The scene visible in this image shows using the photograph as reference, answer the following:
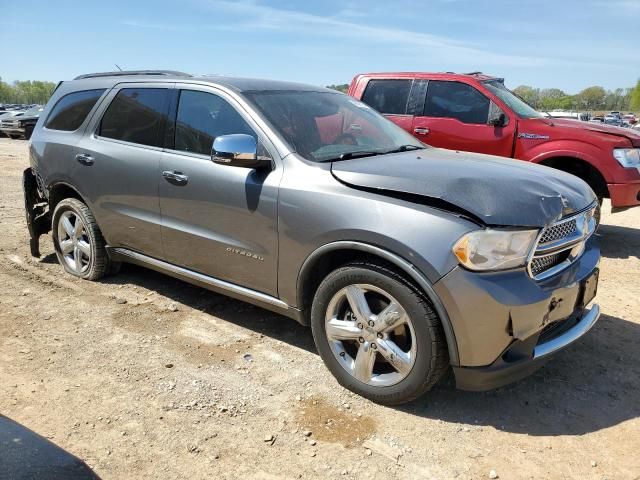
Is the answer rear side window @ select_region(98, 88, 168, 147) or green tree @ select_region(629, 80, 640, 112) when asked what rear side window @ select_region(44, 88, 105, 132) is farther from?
green tree @ select_region(629, 80, 640, 112)

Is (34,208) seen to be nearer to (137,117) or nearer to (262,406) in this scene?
(137,117)

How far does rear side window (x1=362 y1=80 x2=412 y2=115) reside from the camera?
25.3 feet

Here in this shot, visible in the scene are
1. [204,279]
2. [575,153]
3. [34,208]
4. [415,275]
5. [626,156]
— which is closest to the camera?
[415,275]

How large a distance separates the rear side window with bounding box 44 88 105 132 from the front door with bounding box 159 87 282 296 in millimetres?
1260

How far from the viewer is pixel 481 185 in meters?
2.94

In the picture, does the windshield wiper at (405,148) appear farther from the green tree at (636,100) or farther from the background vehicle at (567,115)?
the green tree at (636,100)

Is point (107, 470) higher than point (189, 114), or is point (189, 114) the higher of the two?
point (189, 114)

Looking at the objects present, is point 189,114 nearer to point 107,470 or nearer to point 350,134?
point 350,134

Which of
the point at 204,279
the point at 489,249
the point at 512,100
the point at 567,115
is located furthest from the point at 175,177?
the point at 567,115

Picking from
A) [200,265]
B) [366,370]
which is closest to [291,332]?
[200,265]

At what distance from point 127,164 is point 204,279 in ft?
3.75

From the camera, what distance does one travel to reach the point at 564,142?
21.6 ft

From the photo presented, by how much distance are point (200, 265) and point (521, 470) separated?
2.43 meters

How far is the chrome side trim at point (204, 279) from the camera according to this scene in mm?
3568
